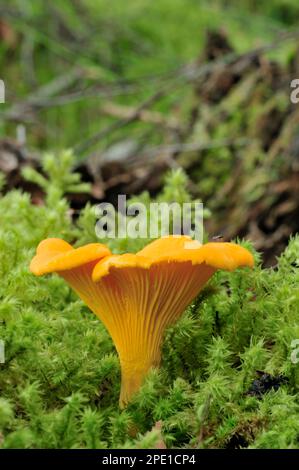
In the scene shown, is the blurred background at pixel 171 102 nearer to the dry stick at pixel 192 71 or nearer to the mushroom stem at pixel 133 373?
the dry stick at pixel 192 71

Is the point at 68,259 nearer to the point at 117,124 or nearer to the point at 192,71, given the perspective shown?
the point at 117,124

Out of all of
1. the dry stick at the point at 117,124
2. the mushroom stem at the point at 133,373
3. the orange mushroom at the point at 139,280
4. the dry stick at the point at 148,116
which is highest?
the dry stick at the point at 148,116

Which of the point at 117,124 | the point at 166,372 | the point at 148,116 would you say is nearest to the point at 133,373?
the point at 166,372

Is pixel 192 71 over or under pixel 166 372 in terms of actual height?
over

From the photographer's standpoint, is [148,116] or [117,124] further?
[148,116]

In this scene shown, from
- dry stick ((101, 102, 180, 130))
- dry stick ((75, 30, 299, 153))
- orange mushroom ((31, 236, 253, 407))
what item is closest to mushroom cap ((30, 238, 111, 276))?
orange mushroom ((31, 236, 253, 407))

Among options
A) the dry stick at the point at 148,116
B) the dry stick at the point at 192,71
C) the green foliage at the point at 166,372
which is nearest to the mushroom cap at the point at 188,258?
the green foliage at the point at 166,372

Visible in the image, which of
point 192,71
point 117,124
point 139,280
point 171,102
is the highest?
point 171,102
